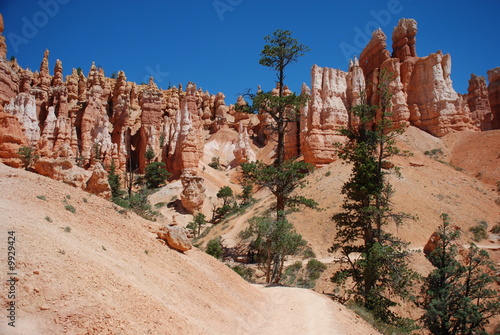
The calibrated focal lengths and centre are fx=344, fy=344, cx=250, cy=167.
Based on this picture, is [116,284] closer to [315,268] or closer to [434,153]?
[315,268]

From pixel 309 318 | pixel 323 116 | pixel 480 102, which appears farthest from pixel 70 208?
pixel 480 102

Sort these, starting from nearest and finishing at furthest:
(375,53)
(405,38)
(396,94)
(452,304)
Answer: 1. (452,304)
2. (396,94)
3. (405,38)
4. (375,53)

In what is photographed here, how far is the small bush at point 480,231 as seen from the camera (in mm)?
25656

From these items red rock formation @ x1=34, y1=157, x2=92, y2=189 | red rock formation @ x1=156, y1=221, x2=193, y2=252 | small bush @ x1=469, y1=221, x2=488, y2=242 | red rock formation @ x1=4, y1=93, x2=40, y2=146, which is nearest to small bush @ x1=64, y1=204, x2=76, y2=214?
red rock formation @ x1=156, y1=221, x2=193, y2=252

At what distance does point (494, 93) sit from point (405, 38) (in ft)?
100

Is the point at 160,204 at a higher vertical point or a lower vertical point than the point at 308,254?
higher

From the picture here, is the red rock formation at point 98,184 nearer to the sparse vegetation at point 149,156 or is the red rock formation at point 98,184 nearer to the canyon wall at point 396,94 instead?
the canyon wall at point 396,94

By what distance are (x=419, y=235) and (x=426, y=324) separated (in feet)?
37.7

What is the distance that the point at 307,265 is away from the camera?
71.9 feet

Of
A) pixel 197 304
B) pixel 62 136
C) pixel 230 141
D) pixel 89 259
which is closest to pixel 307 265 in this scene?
pixel 197 304

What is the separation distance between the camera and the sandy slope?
5.63 meters

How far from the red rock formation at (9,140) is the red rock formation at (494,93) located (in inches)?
2921

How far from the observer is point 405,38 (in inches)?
1983

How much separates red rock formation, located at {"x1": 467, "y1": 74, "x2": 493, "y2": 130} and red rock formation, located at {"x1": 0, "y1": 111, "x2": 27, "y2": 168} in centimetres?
6458
